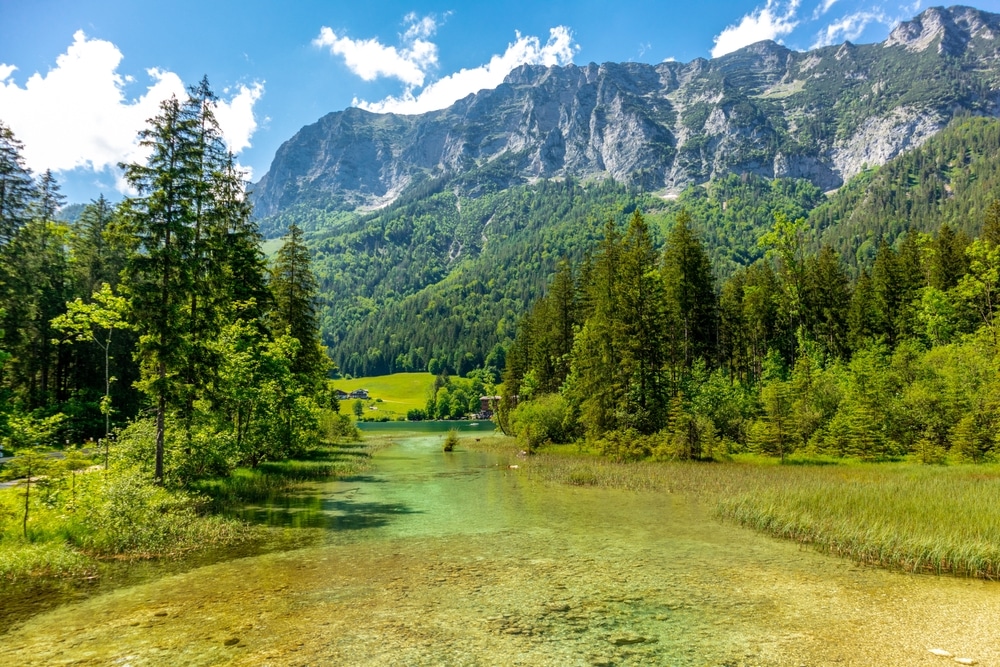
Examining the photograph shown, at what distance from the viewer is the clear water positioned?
30.1 ft

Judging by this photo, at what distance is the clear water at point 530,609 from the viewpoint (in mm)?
9180

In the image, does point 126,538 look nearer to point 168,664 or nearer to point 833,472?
point 168,664

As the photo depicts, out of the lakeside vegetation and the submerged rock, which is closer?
the submerged rock

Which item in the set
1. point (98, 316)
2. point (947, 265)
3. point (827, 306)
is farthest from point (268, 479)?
point (947, 265)

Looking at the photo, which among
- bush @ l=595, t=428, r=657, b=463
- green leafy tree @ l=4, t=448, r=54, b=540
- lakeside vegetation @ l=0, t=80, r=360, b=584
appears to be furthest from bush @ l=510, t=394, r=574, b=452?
green leafy tree @ l=4, t=448, r=54, b=540

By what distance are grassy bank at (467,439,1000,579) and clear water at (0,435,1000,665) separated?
1.16 m

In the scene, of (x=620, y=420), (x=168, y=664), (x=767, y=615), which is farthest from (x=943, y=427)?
(x=168, y=664)

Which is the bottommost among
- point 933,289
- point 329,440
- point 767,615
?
point 329,440

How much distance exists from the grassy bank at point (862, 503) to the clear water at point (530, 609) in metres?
1.16

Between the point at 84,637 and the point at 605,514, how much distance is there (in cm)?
1773

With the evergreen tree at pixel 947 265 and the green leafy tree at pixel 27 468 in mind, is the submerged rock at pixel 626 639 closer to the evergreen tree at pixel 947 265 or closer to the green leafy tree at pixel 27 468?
the green leafy tree at pixel 27 468

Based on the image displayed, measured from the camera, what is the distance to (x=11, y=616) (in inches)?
422

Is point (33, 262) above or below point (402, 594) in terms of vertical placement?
above

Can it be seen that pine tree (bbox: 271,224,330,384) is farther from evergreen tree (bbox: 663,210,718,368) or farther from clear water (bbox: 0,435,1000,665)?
evergreen tree (bbox: 663,210,718,368)
